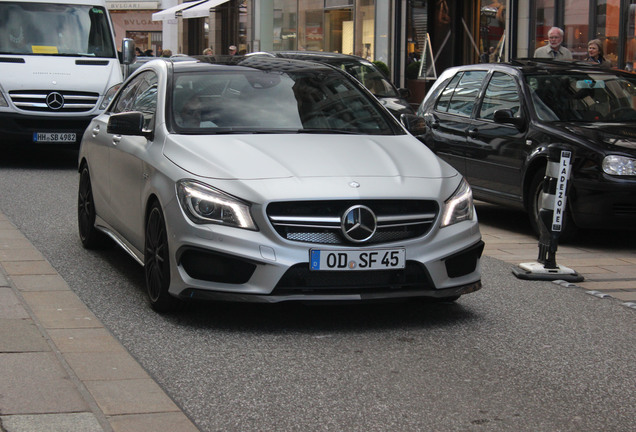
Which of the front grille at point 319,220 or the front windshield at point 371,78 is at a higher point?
the front windshield at point 371,78

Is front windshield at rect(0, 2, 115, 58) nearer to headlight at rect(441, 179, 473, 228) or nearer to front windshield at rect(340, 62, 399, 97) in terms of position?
front windshield at rect(340, 62, 399, 97)

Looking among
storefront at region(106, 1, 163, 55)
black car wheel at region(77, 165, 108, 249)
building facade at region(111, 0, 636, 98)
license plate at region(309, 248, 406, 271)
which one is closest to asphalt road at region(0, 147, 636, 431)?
license plate at region(309, 248, 406, 271)

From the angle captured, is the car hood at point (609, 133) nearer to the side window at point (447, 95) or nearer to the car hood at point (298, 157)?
the side window at point (447, 95)

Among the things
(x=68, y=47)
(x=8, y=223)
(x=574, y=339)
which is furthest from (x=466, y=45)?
(x=574, y=339)

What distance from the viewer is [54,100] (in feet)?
51.4

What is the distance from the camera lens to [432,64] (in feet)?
87.2

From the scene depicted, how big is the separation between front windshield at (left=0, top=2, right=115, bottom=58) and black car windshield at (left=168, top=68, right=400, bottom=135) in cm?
937

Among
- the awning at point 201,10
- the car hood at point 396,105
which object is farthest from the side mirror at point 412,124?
the awning at point 201,10

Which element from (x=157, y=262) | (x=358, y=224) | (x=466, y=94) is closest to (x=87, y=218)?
(x=157, y=262)

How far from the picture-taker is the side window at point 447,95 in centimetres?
1230

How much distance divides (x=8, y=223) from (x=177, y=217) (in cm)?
438

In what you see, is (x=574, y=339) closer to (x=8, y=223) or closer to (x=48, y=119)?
(x=8, y=223)

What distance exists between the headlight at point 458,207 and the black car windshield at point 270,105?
92 centimetres

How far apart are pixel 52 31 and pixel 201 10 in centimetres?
2415
